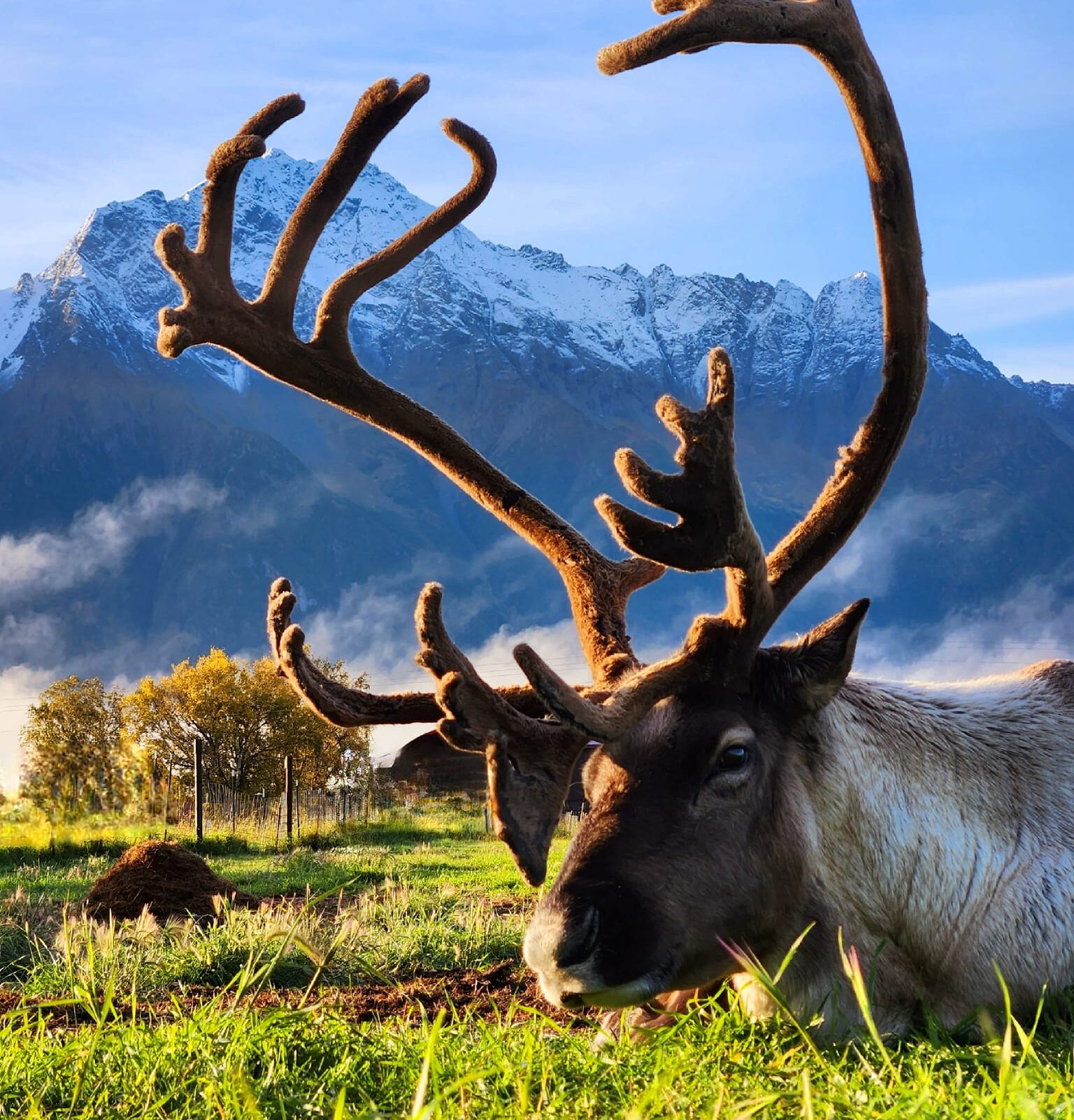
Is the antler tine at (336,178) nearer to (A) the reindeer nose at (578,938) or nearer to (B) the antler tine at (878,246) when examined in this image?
(B) the antler tine at (878,246)

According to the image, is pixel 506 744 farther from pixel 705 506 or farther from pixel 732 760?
pixel 705 506

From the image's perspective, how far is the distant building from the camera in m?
42.7

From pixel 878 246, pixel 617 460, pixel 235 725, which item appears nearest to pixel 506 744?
pixel 617 460

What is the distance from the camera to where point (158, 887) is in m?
10.4

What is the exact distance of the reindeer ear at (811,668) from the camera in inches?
152

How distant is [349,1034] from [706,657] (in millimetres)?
1601

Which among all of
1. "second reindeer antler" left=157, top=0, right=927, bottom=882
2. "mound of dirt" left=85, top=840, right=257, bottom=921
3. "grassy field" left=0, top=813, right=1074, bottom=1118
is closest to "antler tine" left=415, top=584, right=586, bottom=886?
"second reindeer antler" left=157, top=0, right=927, bottom=882

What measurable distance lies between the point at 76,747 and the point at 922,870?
185 feet

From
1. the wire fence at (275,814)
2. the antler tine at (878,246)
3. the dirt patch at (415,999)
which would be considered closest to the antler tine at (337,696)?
the dirt patch at (415,999)

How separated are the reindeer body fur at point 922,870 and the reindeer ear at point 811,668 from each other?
0.14 m

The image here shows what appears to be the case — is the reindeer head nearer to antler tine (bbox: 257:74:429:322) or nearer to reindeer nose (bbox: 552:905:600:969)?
reindeer nose (bbox: 552:905:600:969)

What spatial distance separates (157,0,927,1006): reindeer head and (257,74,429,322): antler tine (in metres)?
0.52

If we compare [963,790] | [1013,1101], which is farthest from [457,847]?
[1013,1101]

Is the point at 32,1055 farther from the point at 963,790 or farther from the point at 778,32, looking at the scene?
the point at 778,32
